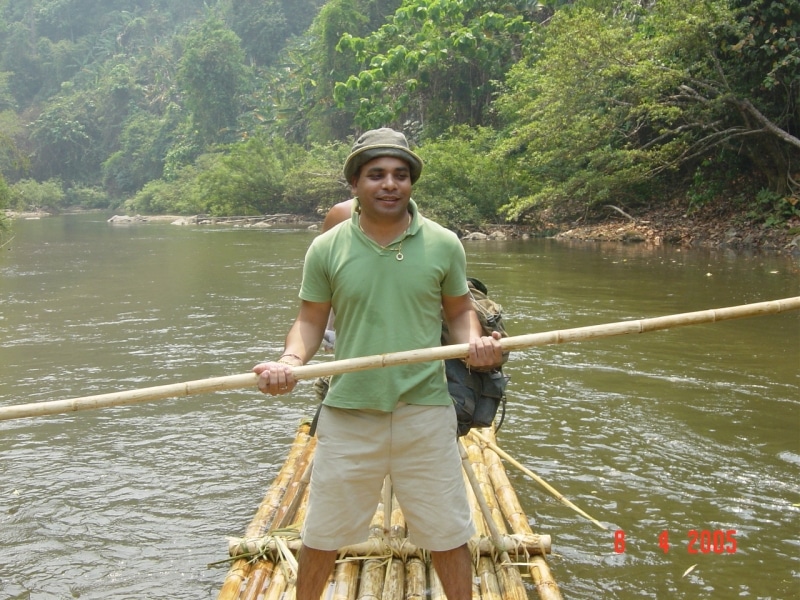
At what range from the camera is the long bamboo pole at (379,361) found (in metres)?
2.44

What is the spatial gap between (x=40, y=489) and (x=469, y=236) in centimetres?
1823

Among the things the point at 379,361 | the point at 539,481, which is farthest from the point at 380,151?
the point at 539,481

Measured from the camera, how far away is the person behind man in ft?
8.16

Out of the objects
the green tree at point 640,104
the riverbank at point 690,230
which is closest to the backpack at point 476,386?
the riverbank at point 690,230

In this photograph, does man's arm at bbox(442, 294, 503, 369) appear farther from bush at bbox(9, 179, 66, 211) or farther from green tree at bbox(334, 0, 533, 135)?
bush at bbox(9, 179, 66, 211)

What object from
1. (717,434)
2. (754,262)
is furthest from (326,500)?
(754,262)

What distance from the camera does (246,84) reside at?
59031mm

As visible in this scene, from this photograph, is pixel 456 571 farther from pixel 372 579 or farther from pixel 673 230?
pixel 673 230

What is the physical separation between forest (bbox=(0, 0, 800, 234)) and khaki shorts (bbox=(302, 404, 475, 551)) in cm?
1396

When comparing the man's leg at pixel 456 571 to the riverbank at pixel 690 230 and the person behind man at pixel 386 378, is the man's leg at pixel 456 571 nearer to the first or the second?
the person behind man at pixel 386 378

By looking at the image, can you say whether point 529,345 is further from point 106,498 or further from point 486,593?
point 106,498

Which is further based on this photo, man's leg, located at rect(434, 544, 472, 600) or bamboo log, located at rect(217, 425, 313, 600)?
bamboo log, located at rect(217, 425, 313, 600)

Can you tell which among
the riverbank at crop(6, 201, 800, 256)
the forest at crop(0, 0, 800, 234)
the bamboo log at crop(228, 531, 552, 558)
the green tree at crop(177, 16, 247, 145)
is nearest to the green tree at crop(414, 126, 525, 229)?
the forest at crop(0, 0, 800, 234)

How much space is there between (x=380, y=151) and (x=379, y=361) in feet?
2.12
